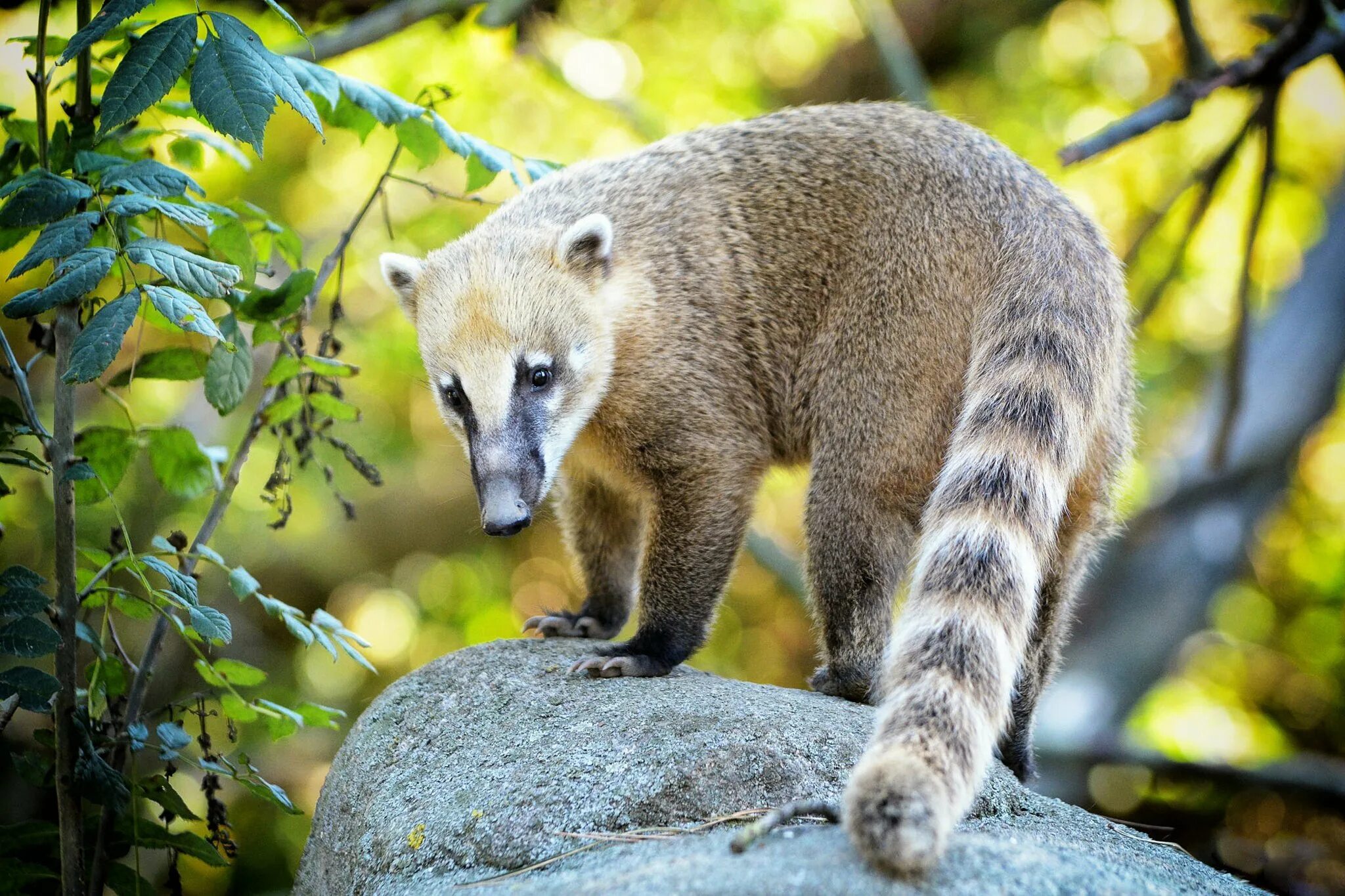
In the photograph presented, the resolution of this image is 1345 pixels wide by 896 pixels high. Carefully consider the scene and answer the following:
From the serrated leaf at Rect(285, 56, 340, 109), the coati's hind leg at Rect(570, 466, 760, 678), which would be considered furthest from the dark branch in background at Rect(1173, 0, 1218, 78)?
the serrated leaf at Rect(285, 56, 340, 109)

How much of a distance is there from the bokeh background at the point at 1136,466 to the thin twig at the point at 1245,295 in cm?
60

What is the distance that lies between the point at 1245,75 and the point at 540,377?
3689 mm

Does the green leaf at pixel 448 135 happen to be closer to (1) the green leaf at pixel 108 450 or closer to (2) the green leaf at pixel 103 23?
(2) the green leaf at pixel 103 23

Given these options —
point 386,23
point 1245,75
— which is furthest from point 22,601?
point 1245,75

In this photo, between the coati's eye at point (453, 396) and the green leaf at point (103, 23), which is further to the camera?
the coati's eye at point (453, 396)

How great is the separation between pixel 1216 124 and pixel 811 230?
8.11 metres

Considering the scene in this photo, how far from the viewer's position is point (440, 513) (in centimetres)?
952

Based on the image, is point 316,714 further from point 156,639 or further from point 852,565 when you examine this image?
point 852,565

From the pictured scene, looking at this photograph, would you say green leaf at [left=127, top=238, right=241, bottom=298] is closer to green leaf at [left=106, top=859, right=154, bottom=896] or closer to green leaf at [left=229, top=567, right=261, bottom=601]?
green leaf at [left=229, top=567, right=261, bottom=601]

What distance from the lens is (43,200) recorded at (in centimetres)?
281

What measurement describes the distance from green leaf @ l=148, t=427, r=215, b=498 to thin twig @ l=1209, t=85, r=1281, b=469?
17.2 ft

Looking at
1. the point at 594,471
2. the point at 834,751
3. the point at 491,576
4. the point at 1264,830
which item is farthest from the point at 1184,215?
the point at 834,751

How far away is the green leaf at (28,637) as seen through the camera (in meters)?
2.86

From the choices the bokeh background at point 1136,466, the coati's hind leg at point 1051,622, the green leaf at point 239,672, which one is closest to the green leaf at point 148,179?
the green leaf at point 239,672
